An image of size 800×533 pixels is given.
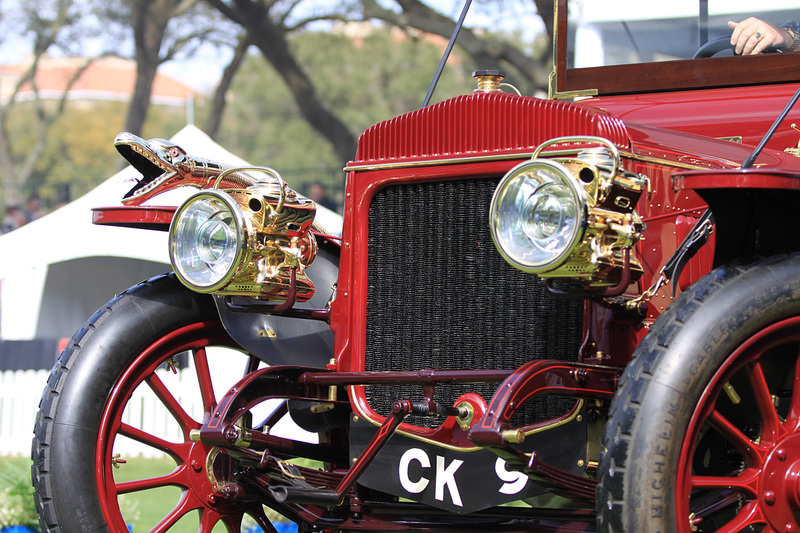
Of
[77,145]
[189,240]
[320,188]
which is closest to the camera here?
[189,240]

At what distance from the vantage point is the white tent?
282 inches

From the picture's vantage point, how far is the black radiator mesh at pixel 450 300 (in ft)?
8.13

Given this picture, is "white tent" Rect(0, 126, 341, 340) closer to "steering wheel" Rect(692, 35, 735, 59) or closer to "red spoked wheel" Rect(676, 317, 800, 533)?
"steering wheel" Rect(692, 35, 735, 59)

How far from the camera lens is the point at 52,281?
9.63 m

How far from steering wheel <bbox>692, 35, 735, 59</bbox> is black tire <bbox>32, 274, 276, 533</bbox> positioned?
195 centimetres

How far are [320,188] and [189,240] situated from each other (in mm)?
9521

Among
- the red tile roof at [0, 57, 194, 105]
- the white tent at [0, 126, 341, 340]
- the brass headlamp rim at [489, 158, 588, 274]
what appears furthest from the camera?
the red tile roof at [0, 57, 194, 105]

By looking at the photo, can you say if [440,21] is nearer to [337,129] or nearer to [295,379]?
[337,129]

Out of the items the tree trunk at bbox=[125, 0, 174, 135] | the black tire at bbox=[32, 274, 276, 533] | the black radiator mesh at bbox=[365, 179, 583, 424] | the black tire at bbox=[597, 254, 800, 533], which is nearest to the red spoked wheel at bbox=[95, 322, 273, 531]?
the black tire at bbox=[32, 274, 276, 533]

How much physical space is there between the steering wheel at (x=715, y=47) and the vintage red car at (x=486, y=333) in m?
0.37

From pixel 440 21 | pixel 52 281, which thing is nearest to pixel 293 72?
pixel 440 21

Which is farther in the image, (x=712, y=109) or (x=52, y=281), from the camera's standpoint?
(x=52, y=281)

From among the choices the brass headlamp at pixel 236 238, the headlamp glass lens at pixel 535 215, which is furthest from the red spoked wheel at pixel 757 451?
the brass headlamp at pixel 236 238

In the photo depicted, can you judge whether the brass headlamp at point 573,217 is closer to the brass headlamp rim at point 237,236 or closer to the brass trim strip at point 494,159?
the brass trim strip at point 494,159
